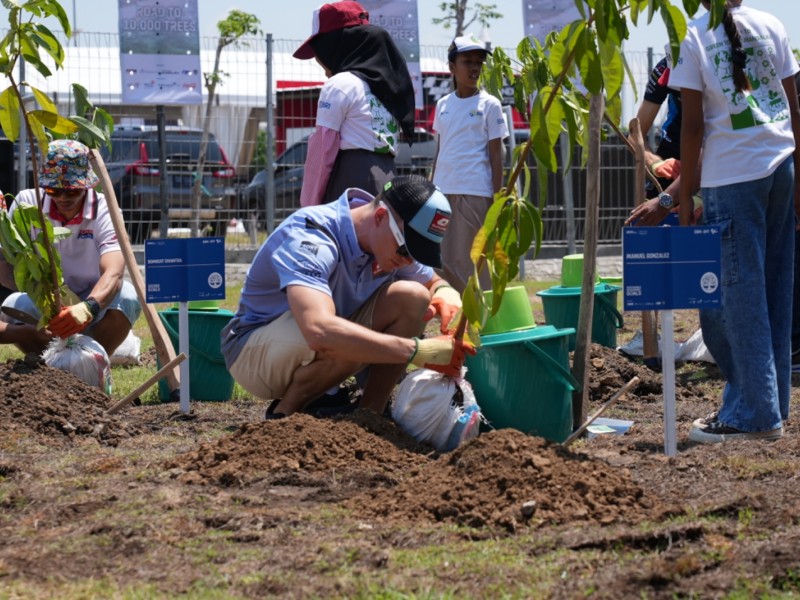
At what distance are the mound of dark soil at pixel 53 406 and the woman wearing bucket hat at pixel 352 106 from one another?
156 centimetres

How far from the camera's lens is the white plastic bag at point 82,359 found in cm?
586

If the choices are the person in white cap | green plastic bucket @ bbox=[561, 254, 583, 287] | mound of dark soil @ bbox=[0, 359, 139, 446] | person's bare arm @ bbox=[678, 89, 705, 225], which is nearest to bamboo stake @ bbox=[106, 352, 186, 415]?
mound of dark soil @ bbox=[0, 359, 139, 446]

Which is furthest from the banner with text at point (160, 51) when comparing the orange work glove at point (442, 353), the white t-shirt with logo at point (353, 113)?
the orange work glove at point (442, 353)

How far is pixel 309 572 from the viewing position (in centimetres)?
307

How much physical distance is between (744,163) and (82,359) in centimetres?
318

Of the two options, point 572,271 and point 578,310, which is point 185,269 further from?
point 572,271

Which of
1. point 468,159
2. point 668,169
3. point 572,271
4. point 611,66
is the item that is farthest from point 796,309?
point 611,66

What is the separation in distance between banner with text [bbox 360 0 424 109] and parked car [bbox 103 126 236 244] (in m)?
2.15

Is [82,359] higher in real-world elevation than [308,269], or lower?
lower

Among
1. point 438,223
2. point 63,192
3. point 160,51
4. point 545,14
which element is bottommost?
point 438,223

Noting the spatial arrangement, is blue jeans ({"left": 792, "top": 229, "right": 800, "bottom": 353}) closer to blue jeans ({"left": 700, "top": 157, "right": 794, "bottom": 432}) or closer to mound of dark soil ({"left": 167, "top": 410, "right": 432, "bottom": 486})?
blue jeans ({"left": 700, "top": 157, "right": 794, "bottom": 432})

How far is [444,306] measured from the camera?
16.3 feet

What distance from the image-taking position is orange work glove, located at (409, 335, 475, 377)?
4.41 meters

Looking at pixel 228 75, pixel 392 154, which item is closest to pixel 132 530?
pixel 392 154
